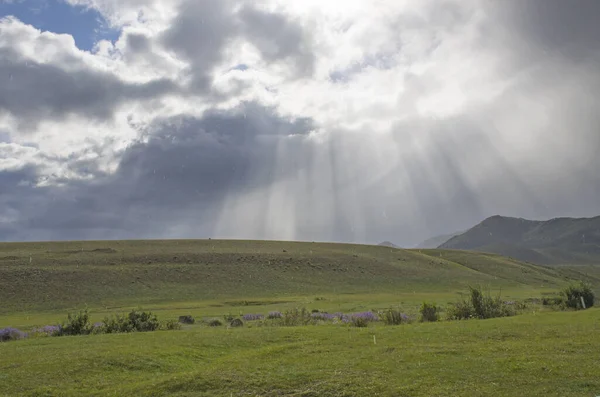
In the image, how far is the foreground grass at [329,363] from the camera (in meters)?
14.4

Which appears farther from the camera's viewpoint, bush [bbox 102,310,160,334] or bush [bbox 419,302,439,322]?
bush [bbox 419,302,439,322]

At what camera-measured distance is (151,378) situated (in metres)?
17.8

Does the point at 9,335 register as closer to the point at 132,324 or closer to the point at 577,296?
the point at 132,324

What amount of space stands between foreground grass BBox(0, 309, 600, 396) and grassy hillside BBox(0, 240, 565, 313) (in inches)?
1955

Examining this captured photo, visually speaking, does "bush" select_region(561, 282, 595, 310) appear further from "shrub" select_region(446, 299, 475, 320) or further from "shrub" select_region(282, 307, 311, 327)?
"shrub" select_region(282, 307, 311, 327)

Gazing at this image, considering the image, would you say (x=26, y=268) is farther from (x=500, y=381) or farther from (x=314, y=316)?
(x=500, y=381)

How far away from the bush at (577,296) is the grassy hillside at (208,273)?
138 ft

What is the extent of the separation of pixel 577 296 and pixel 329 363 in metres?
34.0

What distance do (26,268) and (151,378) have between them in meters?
76.9

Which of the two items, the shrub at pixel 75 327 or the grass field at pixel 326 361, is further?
the shrub at pixel 75 327

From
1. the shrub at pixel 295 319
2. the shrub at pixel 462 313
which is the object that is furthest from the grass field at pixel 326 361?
the shrub at pixel 295 319

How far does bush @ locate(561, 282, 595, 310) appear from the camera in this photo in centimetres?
4231

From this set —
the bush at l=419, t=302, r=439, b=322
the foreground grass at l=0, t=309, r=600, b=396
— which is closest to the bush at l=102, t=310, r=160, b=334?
the foreground grass at l=0, t=309, r=600, b=396

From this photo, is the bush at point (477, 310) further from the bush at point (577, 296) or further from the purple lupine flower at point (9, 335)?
the purple lupine flower at point (9, 335)
